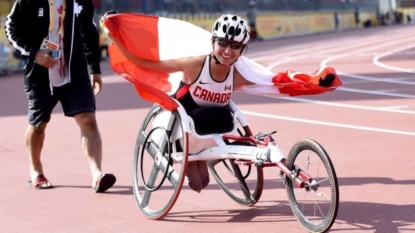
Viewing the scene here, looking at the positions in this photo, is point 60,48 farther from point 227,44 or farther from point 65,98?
point 227,44

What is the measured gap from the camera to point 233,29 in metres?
6.87

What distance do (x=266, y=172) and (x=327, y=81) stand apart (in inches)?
103

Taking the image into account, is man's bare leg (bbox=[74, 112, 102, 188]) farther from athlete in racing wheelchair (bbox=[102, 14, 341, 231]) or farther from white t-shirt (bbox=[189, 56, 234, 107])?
white t-shirt (bbox=[189, 56, 234, 107])

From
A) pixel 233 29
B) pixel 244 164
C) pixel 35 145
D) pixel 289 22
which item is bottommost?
pixel 289 22

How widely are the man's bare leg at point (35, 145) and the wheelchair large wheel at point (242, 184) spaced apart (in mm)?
1721

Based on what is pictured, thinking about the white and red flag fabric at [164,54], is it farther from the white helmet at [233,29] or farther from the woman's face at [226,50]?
the white helmet at [233,29]

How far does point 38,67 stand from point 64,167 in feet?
6.06

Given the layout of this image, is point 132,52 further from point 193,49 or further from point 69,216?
point 69,216

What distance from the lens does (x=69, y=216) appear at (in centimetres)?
768

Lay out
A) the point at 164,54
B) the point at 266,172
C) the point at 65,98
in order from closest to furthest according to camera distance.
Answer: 1. the point at 164,54
2. the point at 65,98
3. the point at 266,172

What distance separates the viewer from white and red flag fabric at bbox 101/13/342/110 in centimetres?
726

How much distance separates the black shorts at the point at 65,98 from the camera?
867cm

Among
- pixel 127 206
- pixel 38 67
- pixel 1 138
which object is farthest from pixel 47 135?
pixel 127 206

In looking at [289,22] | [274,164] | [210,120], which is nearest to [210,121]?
[210,120]
